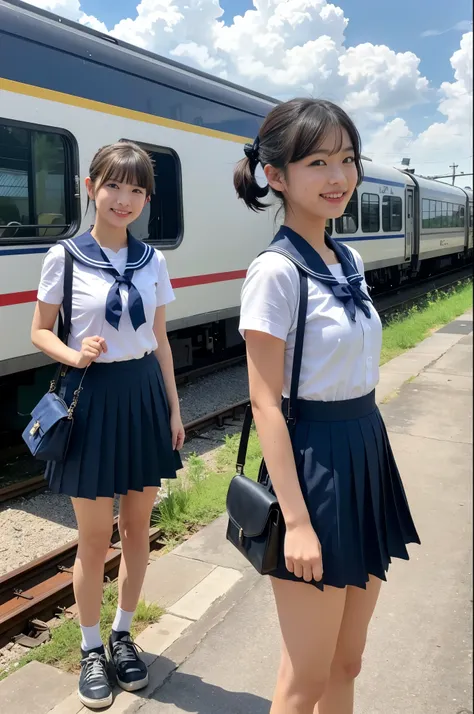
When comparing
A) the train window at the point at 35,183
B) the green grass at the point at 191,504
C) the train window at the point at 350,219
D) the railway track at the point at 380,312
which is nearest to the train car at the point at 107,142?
the train window at the point at 35,183

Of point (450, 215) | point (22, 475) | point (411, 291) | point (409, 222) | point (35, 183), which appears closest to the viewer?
point (35, 183)

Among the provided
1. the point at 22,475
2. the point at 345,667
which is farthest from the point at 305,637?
the point at 22,475

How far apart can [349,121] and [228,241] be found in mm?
5366

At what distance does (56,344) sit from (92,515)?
2.01 feet

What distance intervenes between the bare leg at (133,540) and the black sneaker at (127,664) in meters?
0.12

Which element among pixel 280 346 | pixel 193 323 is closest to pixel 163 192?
pixel 193 323

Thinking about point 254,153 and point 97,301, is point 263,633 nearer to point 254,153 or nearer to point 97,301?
point 97,301

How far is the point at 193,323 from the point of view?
6.50 metres

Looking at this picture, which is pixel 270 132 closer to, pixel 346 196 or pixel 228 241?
pixel 346 196

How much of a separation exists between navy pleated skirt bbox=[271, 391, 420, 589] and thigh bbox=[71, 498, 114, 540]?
89cm

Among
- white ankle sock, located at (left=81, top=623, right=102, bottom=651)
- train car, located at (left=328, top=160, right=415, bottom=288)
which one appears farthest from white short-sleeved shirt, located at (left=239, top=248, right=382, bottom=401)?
train car, located at (left=328, top=160, right=415, bottom=288)

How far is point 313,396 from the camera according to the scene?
165cm

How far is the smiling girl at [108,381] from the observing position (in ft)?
7.46

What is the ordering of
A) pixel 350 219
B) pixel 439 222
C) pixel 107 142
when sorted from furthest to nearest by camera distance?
pixel 439 222, pixel 350 219, pixel 107 142
